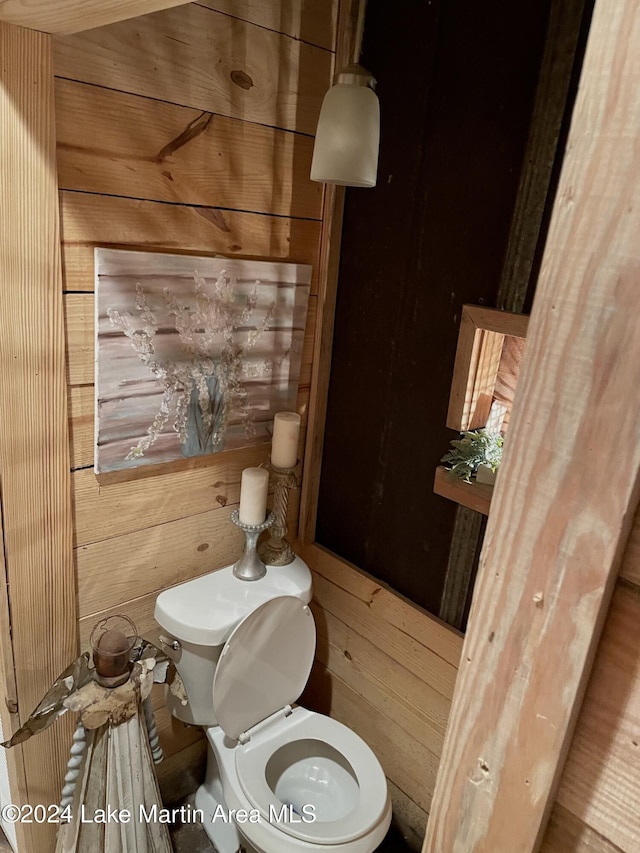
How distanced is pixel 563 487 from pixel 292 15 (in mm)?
1372

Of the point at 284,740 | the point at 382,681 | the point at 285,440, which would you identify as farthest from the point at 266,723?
the point at 285,440

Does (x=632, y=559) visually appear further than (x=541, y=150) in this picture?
No

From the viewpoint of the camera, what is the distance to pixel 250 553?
157 cm

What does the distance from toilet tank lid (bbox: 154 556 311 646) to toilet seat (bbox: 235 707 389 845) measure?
1.07 ft

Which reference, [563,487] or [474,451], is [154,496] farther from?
[563,487]

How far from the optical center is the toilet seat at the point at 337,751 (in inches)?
52.2

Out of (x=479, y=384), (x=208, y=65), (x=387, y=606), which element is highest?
(x=208, y=65)

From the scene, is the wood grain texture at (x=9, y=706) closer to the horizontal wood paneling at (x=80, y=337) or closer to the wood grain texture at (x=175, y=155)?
the horizontal wood paneling at (x=80, y=337)

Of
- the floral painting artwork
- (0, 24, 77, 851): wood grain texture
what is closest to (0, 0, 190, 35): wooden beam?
(0, 24, 77, 851): wood grain texture

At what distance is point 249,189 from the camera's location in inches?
54.6

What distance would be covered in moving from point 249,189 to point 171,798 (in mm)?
1715

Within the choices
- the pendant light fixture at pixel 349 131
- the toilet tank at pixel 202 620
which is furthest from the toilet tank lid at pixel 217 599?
the pendant light fixture at pixel 349 131

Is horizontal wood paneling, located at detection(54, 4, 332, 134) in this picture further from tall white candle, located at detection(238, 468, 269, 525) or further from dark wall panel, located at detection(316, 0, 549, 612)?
tall white candle, located at detection(238, 468, 269, 525)

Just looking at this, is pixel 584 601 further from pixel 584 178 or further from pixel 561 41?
pixel 561 41
